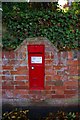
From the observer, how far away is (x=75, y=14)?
3.82 metres

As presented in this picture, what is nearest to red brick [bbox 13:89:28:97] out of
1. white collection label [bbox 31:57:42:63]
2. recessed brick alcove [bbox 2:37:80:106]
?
recessed brick alcove [bbox 2:37:80:106]

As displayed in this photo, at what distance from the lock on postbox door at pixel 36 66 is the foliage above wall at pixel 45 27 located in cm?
24

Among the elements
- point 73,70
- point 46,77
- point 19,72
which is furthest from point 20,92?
point 73,70

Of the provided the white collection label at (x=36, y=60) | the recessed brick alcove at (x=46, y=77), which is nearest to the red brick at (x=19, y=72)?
the recessed brick alcove at (x=46, y=77)

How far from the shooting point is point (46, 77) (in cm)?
382

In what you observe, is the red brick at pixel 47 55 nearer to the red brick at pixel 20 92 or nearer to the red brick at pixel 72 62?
the red brick at pixel 72 62

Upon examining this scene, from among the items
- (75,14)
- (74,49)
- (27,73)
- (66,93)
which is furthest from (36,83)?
(75,14)

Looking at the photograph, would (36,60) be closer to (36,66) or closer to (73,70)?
(36,66)

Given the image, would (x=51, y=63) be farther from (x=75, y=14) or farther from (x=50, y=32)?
(x=75, y=14)

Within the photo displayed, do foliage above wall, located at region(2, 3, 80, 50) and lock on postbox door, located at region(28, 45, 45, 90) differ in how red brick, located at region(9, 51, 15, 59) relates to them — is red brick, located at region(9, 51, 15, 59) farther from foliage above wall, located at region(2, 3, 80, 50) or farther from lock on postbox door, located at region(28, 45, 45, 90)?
lock on postbox door, located at region(28, 45, 45, 90)

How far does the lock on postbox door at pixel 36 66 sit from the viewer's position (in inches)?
148

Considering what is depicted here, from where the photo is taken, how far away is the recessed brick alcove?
149 inches

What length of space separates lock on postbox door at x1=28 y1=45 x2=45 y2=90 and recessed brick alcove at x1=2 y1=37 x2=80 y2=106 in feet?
0.20

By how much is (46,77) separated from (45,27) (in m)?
0.85
